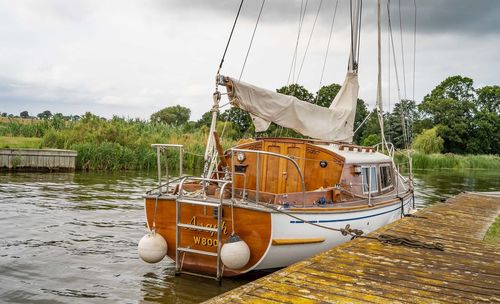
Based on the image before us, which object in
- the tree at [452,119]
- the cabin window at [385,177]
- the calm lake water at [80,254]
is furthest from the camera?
the tree at [452,119]

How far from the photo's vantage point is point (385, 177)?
45.2ft

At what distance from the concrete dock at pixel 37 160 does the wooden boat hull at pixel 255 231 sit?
60.6ft

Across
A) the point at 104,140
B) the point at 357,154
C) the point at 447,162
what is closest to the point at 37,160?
the point at 104,140

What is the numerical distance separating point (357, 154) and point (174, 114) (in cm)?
8589

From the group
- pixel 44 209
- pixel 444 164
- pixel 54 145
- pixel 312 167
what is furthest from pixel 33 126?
pixel 444 164

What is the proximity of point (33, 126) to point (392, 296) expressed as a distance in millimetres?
31822

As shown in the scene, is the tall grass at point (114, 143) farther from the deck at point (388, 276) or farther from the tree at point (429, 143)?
the tree at point (429, 143)

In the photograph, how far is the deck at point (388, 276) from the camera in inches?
219

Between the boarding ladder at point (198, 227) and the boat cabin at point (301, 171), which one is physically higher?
the boat cabin at point (301, 171)

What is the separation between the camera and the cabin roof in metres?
11.2

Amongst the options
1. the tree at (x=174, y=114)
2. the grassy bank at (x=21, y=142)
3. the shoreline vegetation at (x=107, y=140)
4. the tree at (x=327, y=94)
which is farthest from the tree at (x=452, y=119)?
the grassy bank at (x=21, y=142)

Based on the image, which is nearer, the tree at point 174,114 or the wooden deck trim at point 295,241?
the wooden deck trim at point 295,241

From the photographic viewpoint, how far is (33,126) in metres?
33.0

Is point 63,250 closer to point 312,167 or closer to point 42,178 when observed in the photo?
point 312,167
